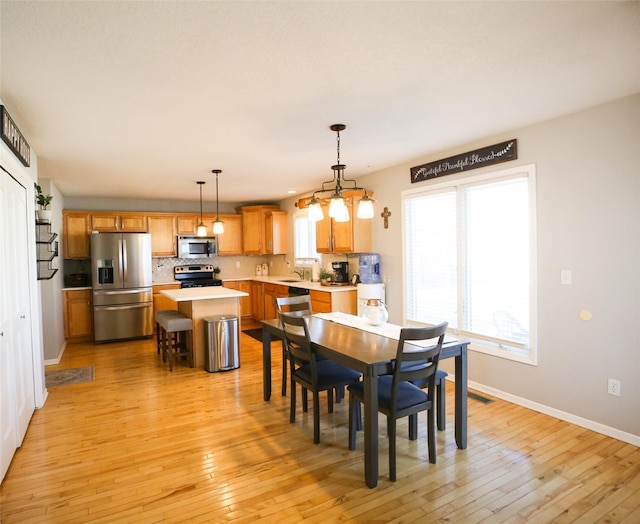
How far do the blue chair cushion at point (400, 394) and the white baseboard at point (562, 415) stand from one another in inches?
54.2

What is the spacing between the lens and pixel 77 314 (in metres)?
6.31

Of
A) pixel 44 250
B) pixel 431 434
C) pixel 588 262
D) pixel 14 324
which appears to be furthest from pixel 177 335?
pixel 588 262

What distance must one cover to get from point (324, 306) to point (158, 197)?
389cm

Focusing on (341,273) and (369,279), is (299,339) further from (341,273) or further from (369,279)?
(341,273)

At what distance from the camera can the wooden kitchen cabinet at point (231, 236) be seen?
778 centimetres

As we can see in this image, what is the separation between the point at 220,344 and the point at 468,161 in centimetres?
333

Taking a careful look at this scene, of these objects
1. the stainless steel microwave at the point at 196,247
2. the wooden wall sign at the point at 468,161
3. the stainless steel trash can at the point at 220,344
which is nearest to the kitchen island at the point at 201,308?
the stainless steel trash can at the point at 220,344

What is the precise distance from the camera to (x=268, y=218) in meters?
7.64

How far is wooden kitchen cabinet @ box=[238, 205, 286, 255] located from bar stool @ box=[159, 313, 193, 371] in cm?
276

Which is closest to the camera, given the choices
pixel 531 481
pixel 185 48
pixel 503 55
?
pixel 185 48

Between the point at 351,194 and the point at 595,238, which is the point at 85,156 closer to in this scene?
the point at 351,194

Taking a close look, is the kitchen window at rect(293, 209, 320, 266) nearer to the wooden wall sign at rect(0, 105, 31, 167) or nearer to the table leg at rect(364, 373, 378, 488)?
the wooden wall sign at rect(0, 105, 31, 167)

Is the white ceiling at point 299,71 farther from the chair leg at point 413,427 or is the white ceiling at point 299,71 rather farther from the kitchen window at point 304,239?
the kitchen window at point 304,239

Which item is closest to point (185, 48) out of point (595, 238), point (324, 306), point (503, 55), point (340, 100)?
point (340, 100)
